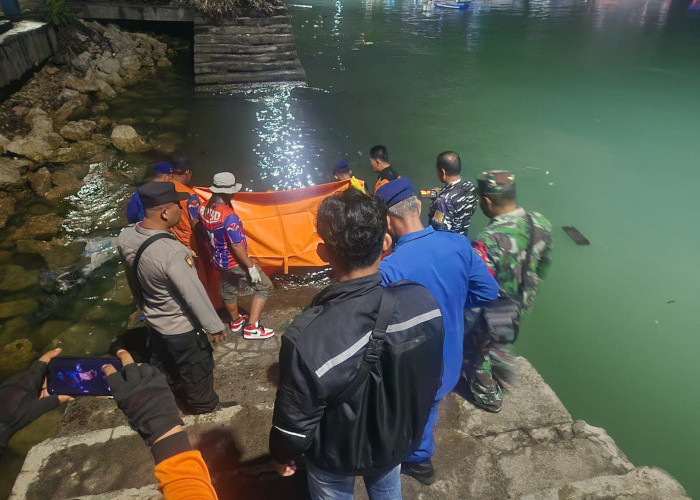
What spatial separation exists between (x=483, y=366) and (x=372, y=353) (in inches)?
82.0

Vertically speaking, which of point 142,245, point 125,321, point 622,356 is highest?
point 142,245

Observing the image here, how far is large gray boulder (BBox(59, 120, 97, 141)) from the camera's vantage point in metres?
9.43

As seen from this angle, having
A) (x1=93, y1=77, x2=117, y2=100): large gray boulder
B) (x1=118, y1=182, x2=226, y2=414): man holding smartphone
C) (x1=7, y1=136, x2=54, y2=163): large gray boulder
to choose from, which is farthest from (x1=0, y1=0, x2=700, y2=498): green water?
(x1=118, y1=182, x2=226, y2=414): man holding smartphone

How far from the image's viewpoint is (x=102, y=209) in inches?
293

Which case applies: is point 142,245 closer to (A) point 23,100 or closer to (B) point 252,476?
(B) point 252,476

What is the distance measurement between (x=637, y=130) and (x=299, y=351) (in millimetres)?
13313

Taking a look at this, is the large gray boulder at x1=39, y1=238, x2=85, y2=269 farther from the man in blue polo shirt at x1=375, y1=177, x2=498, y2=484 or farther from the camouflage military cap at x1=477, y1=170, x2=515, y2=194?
the camouflage military cap at x1=477, y1=170, x2=515, y2=194

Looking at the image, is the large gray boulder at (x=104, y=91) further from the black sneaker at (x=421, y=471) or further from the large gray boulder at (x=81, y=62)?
the black sneaker at (x=421, y=471)

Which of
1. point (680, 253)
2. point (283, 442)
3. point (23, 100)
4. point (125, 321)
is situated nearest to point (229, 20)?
point (23, 100)

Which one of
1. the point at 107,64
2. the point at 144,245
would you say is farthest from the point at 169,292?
the point at 107,64

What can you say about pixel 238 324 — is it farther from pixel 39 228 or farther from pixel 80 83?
pixel 80 83

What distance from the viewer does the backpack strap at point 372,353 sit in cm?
167

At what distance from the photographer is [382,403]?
1783mm

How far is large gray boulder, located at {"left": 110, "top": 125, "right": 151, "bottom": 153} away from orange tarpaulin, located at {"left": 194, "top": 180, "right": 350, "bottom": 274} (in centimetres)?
535
